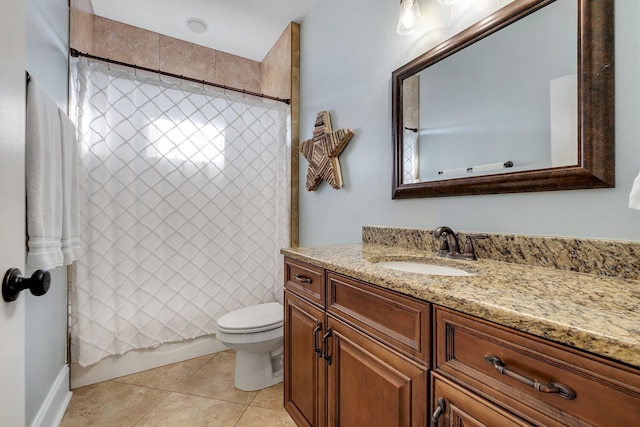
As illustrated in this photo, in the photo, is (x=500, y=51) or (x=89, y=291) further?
(x=89, y=291)

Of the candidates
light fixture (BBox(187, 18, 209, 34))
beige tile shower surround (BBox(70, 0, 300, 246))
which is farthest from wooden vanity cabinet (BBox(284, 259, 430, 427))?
light fixture (BBox(187, 18, 209, 34))

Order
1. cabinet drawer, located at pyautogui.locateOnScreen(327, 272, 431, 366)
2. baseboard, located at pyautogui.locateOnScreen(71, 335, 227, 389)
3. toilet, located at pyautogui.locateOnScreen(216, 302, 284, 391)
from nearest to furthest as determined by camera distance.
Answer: cabinet drawer, located at pyautogui.locateOnScreen(327, 272, 431, 366) < toilet, located at pyautogui.locateOnScreen(216, 302, 284, 391) < baseboard, located at pyautogui.locateOnScreen(71, 335, 227, 389)

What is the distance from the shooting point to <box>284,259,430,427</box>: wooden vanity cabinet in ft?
2.35

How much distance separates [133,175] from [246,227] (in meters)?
0.83

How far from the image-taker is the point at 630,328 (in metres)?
0.42

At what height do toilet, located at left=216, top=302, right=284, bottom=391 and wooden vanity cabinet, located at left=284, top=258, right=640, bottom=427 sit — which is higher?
wooden vanity cabinet, located at left=284, top=258, right=640, bottom=427

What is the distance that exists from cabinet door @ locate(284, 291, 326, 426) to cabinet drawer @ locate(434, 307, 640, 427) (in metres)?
0.57

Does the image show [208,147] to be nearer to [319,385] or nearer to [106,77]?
[106,77]

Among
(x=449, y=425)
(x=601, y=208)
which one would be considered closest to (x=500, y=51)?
(x=601, y=208)

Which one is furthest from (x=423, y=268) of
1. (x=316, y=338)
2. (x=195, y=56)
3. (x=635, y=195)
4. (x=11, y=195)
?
(x=195, y=56)

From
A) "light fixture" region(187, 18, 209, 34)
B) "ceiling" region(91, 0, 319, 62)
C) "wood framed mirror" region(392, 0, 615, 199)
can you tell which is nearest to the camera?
"wood framed mirror" region(392, 0, 615, 199)

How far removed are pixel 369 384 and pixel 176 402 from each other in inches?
53.6

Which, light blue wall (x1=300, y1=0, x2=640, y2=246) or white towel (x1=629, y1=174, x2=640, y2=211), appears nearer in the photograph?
white towel (x1=629, y1=174, x2=640, y2=211)

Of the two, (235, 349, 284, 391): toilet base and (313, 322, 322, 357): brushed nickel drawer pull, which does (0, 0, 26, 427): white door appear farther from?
(235, 349, 284, 391): toilet base
